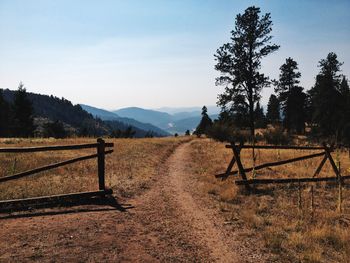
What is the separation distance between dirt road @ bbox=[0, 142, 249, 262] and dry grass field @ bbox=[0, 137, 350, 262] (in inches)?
33.3

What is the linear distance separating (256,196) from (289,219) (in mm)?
2702

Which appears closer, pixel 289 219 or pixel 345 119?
pixel 289 219

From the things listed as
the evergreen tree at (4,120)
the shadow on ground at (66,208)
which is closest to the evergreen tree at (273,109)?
the evergreen tree at (4,120)

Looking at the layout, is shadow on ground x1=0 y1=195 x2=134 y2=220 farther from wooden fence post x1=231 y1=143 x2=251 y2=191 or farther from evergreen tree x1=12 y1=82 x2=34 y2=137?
evergreen tree x1=12 y1=82 x2=34 y2=137

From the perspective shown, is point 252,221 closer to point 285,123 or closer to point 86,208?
point 86,208

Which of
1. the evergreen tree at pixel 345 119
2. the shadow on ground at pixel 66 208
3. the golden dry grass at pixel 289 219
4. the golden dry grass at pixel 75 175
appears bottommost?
the golden dry grass at pixel 289 219

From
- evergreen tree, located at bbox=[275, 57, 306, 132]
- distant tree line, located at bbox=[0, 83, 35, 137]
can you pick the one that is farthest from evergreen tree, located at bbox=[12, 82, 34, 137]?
evergreen tree, located at bbox=[275, 57, 306, 132]

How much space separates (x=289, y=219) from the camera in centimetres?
990

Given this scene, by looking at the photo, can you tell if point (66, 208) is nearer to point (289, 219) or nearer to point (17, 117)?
point (289, 219)

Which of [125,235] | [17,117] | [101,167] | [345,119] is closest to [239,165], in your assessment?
[101,167]

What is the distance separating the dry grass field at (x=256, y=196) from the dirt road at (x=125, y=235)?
85cm

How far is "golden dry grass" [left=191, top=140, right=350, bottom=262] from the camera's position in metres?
7.76

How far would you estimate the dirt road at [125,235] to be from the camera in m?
7.26

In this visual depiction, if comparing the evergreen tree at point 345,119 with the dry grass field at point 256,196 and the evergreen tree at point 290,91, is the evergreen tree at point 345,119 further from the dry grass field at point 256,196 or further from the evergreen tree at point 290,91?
the dry grass field at point 256,196
